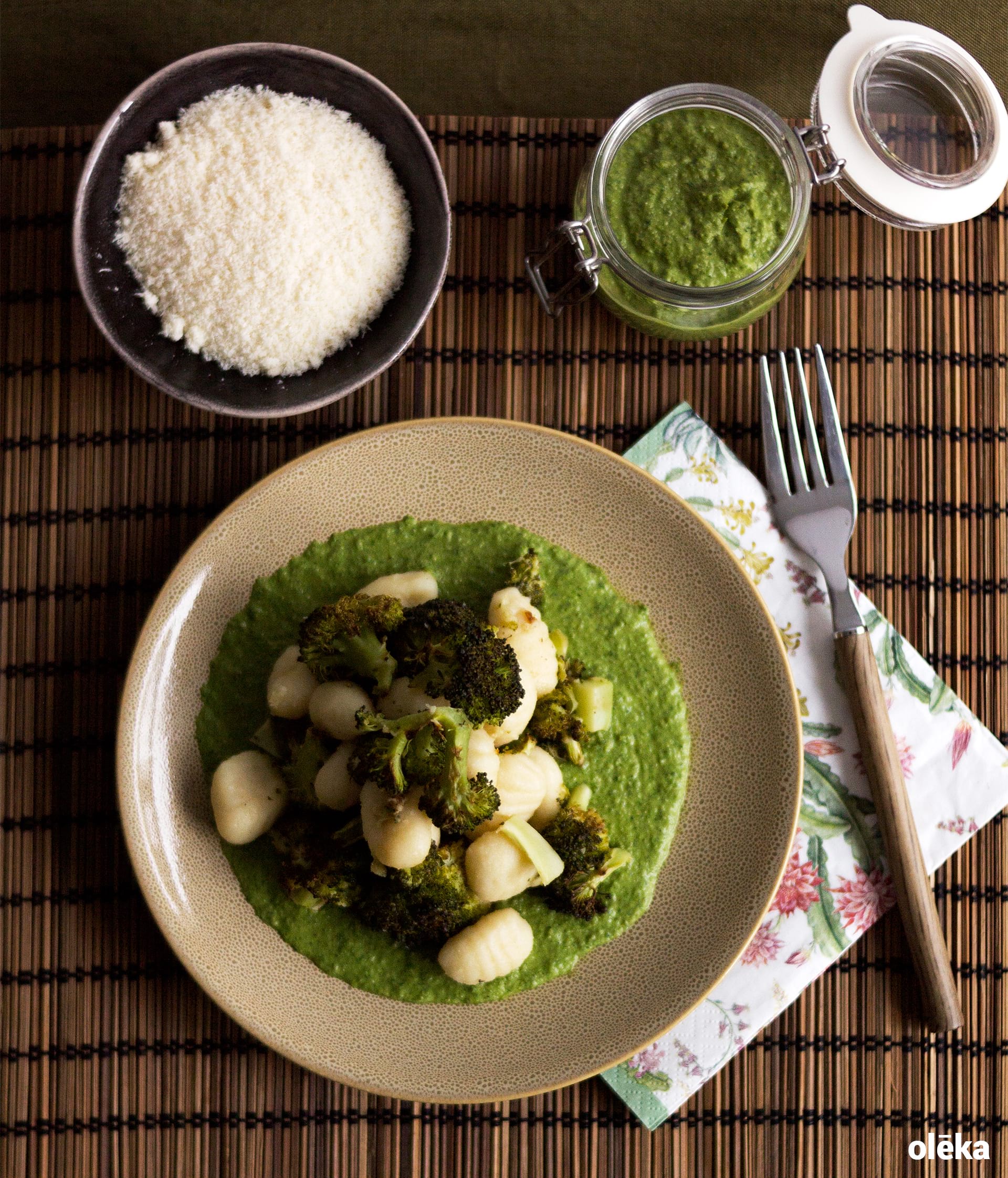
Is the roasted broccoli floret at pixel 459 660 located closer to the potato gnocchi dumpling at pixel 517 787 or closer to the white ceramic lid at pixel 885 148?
the potato gnocchi dumpling at pixel 517 787

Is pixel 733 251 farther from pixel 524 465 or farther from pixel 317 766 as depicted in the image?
pixel 317 766

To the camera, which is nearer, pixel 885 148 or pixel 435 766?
pixel 435 766

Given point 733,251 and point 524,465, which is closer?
point 733,251

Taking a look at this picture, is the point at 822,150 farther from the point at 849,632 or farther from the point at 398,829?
the point at 398,829

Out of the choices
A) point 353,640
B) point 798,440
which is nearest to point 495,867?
point 353,640

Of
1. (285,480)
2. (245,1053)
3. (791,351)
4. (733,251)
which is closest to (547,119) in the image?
(733,251)

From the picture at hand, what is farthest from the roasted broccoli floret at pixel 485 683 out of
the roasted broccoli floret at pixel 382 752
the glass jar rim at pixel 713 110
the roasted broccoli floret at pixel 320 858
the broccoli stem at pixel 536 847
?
the glass jar rim at pixel 713 110

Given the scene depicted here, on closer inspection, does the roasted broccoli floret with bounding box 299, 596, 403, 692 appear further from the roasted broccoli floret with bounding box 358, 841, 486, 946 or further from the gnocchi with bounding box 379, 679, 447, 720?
the roasted broccoli floret with bounding box 358, 841, 486, 946
